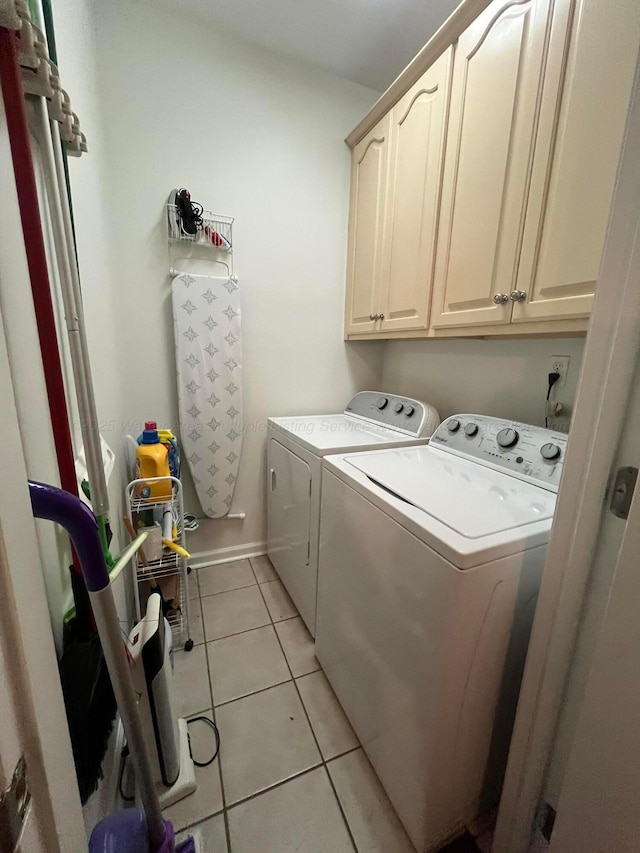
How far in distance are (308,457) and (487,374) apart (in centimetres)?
94

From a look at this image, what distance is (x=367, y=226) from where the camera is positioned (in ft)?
6.20

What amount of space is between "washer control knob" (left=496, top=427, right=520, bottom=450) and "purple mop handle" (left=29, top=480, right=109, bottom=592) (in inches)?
49.5

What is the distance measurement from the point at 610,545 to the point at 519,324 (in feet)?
2.54

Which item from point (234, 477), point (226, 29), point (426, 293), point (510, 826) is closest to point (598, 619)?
point (510, 826)

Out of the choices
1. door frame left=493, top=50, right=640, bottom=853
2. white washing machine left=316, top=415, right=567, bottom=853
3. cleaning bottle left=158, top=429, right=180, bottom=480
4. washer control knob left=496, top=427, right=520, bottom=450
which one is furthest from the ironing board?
door frame left=493, top=50, right=640, bottom=853

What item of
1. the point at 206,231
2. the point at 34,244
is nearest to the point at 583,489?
the point at 34,244

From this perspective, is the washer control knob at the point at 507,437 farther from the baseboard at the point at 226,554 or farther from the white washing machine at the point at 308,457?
the baseboard at the point at 226,554

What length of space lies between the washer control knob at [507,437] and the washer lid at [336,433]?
377 millimetres

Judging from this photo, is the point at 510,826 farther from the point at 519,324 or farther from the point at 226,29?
the point at 226,29

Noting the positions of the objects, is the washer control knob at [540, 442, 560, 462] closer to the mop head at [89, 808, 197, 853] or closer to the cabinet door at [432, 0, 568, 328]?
the cabinet door at [432, 0, 568, 328]

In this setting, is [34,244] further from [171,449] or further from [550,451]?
[550,451]

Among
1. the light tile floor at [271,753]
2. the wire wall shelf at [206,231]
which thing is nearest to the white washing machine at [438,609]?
the light tile floor at [271,753]

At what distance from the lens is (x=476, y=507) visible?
0.91m

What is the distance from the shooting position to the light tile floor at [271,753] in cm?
96
